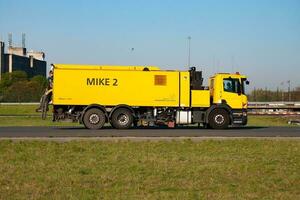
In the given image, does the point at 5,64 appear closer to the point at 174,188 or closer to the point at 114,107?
the point at 114,107

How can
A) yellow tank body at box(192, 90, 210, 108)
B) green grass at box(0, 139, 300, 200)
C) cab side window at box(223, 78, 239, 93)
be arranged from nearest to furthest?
green grass at box(0, 139, 300, 200)
yellow tank body at box(192, 90, 210, 108)
cab side window at box(223, 78, 239, 93)

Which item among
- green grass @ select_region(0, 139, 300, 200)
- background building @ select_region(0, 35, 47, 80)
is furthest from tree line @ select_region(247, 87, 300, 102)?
green grass @ select_region(0, 139, 300, 200)

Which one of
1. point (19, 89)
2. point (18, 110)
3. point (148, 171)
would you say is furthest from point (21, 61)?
point (148, 171)

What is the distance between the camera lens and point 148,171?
10859mm

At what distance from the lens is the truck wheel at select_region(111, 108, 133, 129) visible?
88.2ft

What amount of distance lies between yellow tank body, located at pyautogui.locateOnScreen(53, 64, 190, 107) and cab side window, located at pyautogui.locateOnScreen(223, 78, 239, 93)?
2.04m

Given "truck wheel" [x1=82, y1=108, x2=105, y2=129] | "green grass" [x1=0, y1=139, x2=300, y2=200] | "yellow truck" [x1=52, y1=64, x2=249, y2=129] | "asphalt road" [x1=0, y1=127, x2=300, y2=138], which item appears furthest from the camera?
"yellow truck" [x1=52, y1=64, x2=249, y2=129]

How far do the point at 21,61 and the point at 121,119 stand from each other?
435ft

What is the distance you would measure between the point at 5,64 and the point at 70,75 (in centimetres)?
12514

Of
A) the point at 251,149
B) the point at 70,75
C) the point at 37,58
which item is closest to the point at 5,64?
the point at 37,58

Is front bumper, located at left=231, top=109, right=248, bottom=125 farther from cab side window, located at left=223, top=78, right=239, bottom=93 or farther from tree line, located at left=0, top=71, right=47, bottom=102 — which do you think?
tree line, located at left=0, top=71, right=47, bottom=102

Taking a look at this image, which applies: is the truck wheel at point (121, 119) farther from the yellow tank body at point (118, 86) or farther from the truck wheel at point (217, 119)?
the truck wheel at point (217, 119)

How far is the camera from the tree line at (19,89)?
303 feet

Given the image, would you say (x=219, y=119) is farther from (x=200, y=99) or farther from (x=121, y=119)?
(x=121, y=119)
